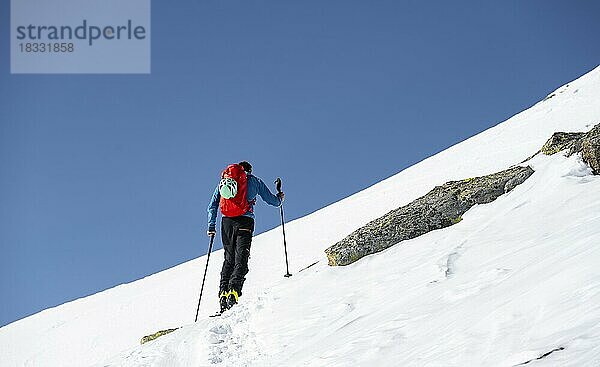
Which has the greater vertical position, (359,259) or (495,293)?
(359,259)

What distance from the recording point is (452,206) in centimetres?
900

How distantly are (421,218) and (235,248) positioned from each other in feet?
9.17

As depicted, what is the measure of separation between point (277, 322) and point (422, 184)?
→ 696 inches

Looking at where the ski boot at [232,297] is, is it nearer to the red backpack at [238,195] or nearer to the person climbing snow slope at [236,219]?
the person climbing snow slope at [236,219]

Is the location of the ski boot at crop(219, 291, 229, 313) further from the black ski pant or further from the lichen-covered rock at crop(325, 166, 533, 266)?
the lichen-covered rock at crop(325, 166, 533, 266)

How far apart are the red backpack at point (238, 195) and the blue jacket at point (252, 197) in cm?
10

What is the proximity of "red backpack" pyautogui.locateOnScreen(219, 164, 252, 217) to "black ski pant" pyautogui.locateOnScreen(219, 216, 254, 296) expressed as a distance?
110 millimetres

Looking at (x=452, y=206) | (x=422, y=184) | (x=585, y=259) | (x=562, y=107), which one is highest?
(x=562, y=107)

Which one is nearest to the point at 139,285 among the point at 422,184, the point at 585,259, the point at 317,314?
the point at 422,184

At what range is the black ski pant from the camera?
8.98 metres

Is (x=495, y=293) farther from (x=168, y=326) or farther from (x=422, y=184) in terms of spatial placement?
(x=422, y=184)

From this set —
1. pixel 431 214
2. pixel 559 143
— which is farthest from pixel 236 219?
pixel 559 143

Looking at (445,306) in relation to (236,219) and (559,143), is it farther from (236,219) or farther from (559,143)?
(559,143)

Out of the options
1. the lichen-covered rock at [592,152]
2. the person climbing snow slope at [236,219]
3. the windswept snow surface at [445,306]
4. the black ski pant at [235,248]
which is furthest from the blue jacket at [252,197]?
the lichen-covered rock at [592,152]
